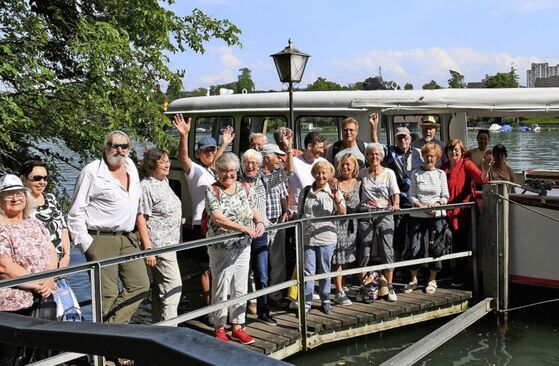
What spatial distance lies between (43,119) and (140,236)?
12.7 feet

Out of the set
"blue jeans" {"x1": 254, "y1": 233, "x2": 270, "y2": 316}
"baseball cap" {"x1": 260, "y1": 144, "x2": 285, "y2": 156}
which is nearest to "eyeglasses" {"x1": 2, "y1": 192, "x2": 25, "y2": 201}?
"blue jeans" {"x1": 254, "y1": 233, "x2": 270, "y2": 316}

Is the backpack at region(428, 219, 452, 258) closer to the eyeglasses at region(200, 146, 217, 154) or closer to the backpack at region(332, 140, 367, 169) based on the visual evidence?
the backpack at region(332, 140, 367, 169)

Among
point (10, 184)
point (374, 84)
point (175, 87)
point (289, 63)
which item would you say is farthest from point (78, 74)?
point (10, 184)

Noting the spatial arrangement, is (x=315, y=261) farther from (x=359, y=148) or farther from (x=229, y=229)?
(x=359, y=148)

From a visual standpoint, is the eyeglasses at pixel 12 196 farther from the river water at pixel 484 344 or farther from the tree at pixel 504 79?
the tree at pixel 504 79

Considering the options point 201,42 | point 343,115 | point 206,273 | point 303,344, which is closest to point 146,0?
point 201,42

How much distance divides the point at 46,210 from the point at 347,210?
3.07 meters

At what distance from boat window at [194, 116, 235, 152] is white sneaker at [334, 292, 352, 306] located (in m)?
4.15

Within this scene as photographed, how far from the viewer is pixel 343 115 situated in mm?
9031

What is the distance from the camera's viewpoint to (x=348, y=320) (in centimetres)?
637

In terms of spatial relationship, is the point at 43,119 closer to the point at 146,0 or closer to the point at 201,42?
the point at 146,0

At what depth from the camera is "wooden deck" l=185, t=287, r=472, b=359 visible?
577 cm

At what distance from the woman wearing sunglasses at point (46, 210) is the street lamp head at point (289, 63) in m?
4.80

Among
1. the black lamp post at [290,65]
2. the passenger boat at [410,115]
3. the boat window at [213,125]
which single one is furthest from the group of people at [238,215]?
the boat window at [213,125]
